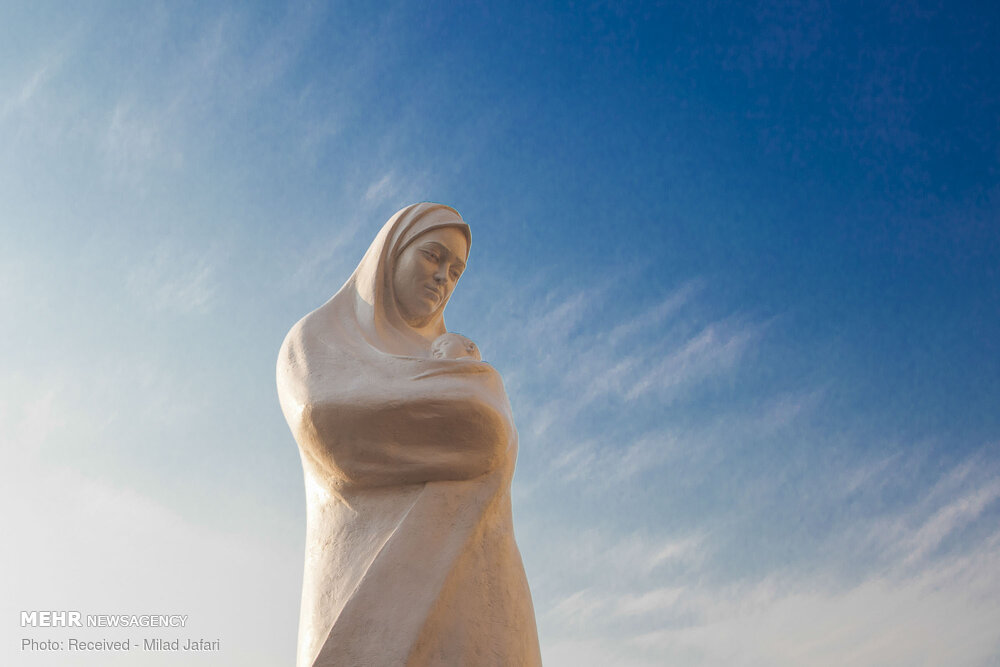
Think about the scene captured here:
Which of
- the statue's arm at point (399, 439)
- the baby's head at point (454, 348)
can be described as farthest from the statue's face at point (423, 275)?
the statue's arm at point (399, 439)

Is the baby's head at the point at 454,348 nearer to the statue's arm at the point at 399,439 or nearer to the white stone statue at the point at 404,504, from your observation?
the white stone statue at the point at 404,504

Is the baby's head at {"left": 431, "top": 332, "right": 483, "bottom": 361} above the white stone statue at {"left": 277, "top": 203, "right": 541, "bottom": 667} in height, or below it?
above

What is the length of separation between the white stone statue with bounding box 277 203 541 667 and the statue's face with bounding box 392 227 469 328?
52 centimetres

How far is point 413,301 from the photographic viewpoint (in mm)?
7727

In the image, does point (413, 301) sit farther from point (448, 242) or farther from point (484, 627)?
point (484, 627)

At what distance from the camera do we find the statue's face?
7.73 metres

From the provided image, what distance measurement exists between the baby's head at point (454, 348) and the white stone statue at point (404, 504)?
12 mm

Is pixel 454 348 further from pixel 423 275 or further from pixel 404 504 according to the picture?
pixel 404 504

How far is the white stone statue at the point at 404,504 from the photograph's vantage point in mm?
6090

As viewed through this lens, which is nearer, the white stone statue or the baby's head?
the white stone statue

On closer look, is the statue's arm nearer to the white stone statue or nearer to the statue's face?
the white stone statue

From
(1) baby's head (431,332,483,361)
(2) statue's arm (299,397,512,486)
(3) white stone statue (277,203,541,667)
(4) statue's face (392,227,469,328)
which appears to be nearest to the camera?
(3) white stone statue (277,203,541,667)

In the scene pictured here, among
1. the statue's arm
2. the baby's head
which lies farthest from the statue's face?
the statue's arm

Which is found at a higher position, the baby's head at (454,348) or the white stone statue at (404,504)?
the baby's head at (454,348)
